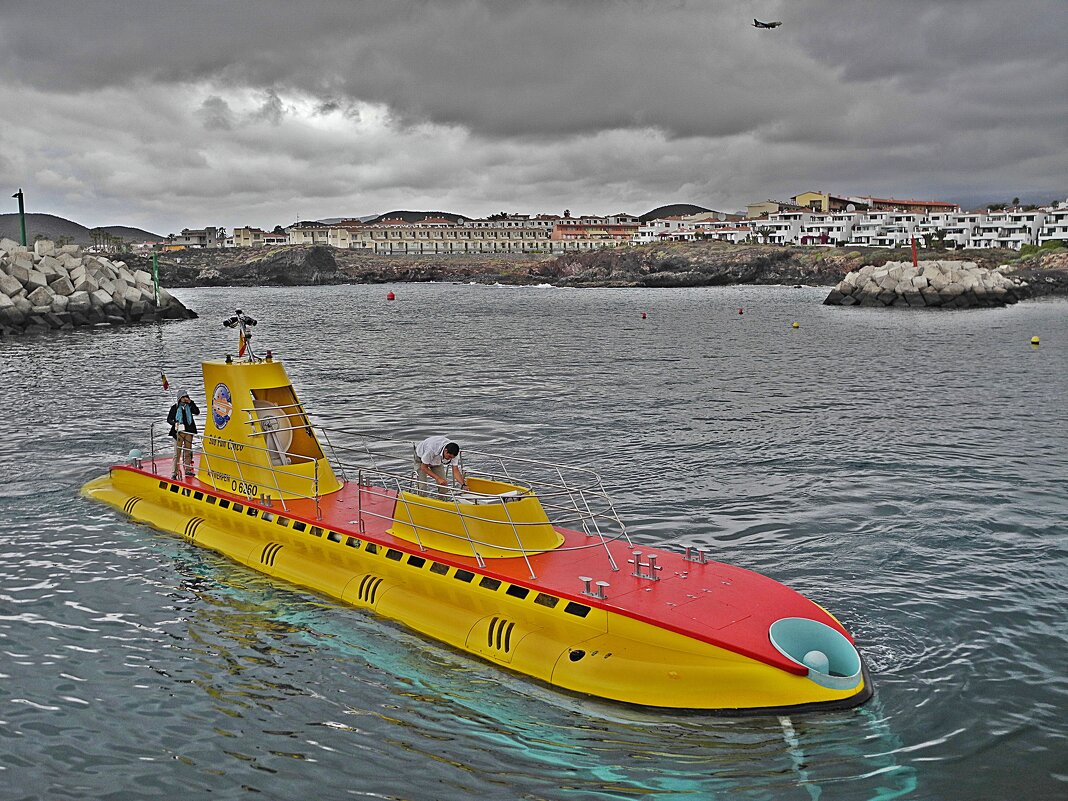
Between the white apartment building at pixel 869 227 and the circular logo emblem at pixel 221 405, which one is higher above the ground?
the white apartment building at pixel 869 227

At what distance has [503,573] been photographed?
13.9 meters

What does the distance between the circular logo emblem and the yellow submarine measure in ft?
0.15

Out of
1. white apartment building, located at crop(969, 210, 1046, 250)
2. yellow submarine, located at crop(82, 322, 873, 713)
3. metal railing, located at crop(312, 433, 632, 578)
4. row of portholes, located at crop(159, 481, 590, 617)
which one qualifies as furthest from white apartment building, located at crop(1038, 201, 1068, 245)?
row of portholes, located at crop(159, 481, 590, 617)

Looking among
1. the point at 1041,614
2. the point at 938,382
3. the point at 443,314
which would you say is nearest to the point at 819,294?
the point at 443,314

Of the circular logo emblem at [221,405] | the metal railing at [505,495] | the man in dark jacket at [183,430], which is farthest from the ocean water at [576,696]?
the circular logo emblem at [221,405]

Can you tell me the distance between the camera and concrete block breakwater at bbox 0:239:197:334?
68.5m

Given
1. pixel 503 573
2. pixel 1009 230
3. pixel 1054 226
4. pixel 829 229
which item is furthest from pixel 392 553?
pixel 829 229

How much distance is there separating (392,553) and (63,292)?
225 ft

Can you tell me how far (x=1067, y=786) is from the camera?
10.5m

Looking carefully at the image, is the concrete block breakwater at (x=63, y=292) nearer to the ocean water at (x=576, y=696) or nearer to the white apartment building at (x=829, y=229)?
the ocean water at (x=576, y=696)

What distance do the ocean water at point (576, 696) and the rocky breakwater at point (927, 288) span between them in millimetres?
61703

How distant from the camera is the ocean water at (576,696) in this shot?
10.9 metres

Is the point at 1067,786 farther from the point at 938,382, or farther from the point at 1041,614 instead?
the point at 938,382

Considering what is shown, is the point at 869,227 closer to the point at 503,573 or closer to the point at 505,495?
the point at 505,495
